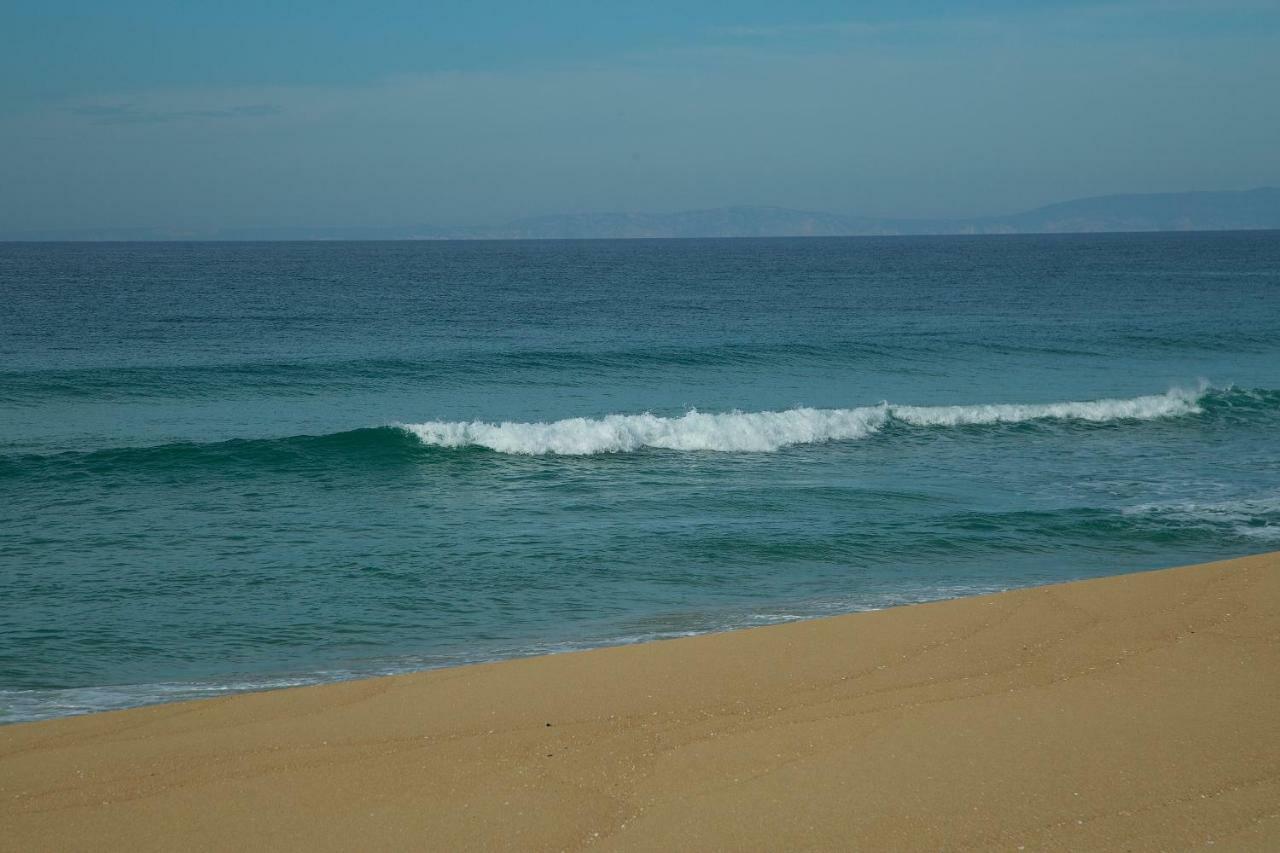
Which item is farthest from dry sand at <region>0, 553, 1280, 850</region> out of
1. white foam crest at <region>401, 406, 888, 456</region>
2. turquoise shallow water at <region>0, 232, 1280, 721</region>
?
white foam crest at <region>401, 406, 888, 456</region>

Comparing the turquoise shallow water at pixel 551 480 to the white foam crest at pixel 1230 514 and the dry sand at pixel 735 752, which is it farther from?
the dry sand at pixel 735 752

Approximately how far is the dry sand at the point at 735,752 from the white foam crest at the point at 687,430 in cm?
1151

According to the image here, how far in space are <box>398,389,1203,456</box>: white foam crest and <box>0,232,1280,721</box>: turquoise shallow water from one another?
0.07 m

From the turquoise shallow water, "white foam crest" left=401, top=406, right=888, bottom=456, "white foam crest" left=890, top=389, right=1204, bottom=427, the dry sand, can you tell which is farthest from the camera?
"white foam crest" left=890, top=389, right=1204, bottom=427

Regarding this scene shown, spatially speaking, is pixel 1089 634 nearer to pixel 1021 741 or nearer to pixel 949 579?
pixel 1021 741

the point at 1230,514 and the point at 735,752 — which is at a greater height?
the point at 735,752

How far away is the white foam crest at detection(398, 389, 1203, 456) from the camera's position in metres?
19.6

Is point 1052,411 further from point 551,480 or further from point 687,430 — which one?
point 551,480

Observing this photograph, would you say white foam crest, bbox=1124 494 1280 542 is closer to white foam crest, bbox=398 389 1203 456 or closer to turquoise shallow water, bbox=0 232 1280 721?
turquoise shallow water, bbox=0 232 1280 721

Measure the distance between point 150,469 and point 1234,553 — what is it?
48.2 feet

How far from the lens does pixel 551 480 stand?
1716 centimetres

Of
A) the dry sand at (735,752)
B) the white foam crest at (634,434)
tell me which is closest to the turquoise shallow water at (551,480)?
the white foam crest at (634,434)

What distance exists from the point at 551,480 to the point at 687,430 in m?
3.90

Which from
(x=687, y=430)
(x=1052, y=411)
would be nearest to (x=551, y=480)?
(x=687, y=430)
